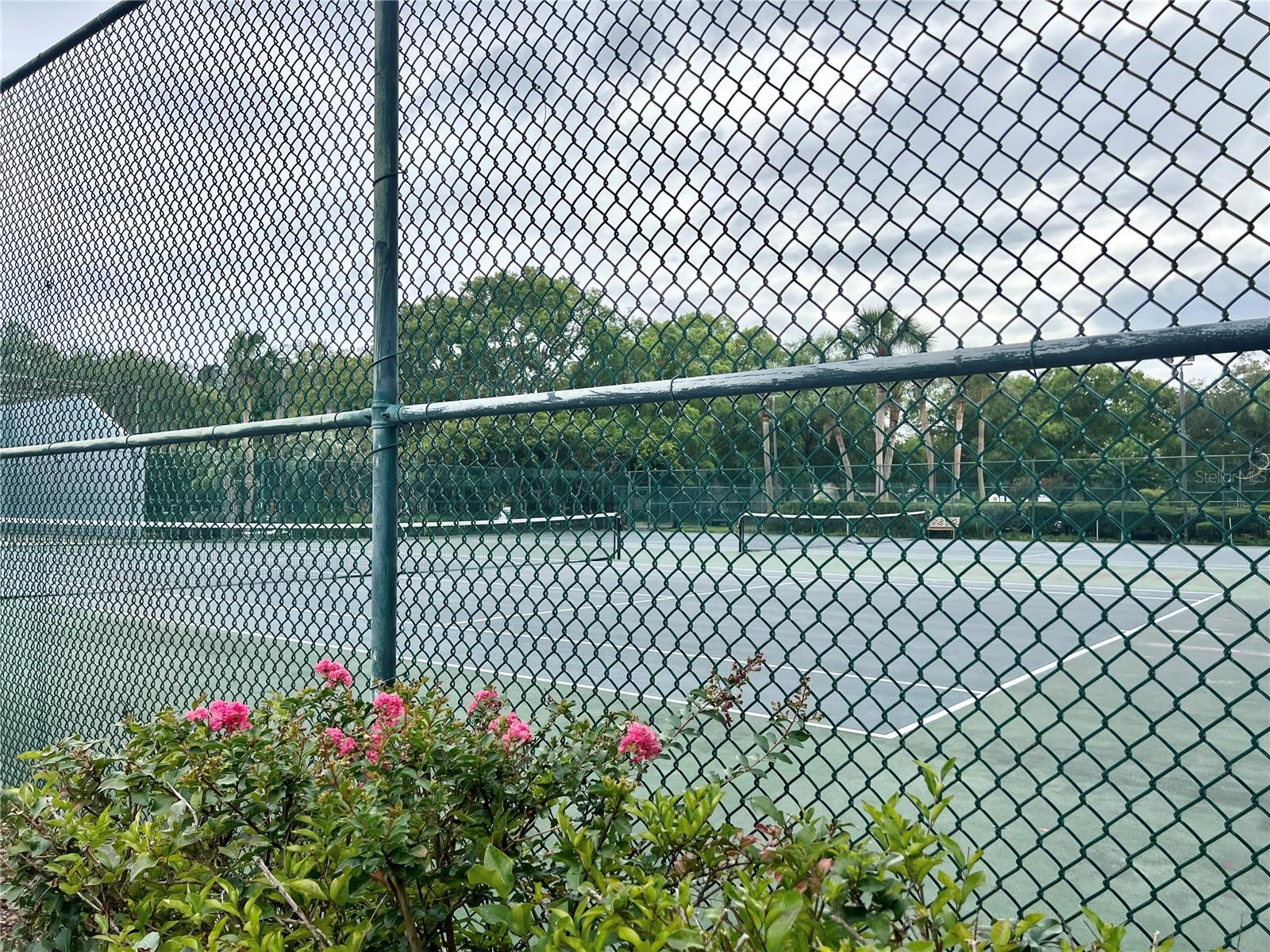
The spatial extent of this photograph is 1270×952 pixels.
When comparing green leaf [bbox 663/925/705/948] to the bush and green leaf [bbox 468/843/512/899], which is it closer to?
the bush

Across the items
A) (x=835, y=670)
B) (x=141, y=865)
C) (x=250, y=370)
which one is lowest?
(x=835, y=670)

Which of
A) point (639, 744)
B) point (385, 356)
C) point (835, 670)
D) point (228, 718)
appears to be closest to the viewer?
point (639, 744)

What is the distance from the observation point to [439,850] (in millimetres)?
1583

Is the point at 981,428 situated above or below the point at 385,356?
below

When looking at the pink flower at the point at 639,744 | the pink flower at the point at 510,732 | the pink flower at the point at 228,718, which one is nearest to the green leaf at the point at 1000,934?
the pink flower at the point at 639,744

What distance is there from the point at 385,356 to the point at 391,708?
3.33 feet

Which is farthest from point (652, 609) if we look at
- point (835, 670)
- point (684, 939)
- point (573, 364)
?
point (835, 670)

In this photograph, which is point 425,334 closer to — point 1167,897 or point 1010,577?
point 1167,897

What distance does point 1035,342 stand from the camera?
1462mm

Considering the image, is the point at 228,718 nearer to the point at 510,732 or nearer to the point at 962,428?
the point at 510,732

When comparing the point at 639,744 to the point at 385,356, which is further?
the point at 385,356

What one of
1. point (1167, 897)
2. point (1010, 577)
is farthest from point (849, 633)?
point (1010, 577)

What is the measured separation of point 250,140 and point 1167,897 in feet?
15.9

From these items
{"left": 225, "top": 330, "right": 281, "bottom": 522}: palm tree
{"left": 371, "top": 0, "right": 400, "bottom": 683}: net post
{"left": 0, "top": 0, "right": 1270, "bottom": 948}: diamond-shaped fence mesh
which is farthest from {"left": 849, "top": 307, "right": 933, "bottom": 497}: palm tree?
{"left": 225, "top": 330, "right": 281, "bottom": 522}: palm tree
